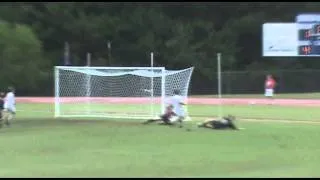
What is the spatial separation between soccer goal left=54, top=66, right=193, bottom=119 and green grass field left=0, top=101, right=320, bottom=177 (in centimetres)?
360

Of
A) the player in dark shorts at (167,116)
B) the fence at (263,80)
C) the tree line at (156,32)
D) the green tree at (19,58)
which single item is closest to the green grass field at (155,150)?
the player in dark shorts at (167,116)

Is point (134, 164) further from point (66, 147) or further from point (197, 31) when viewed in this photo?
point (197, 31)

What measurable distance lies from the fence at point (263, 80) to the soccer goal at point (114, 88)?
21961mm

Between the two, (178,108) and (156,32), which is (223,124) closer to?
(178,108)

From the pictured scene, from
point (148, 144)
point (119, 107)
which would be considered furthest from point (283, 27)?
point (148, 144)

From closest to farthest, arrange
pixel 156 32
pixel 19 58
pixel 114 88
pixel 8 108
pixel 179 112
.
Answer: pixel 179 112, pixel 8 108, pixel 114 88, pixel 19 58, pixel 156 32

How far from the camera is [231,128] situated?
76.8 feet

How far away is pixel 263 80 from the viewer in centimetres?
5675

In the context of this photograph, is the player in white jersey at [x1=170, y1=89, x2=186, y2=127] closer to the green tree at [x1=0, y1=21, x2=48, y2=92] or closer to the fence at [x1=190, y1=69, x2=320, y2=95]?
the green tree at [x1=0, y1=21, x2=48, y2=92]

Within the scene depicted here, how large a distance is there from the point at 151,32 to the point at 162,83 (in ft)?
107

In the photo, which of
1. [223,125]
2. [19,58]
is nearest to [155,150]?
[223,125]

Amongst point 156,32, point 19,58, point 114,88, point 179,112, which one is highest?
point 156,32

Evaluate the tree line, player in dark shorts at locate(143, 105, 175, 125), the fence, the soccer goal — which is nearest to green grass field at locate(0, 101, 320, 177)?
player in dark shorts at locate(143, 105, 175, 125)

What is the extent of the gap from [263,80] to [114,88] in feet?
84.2
